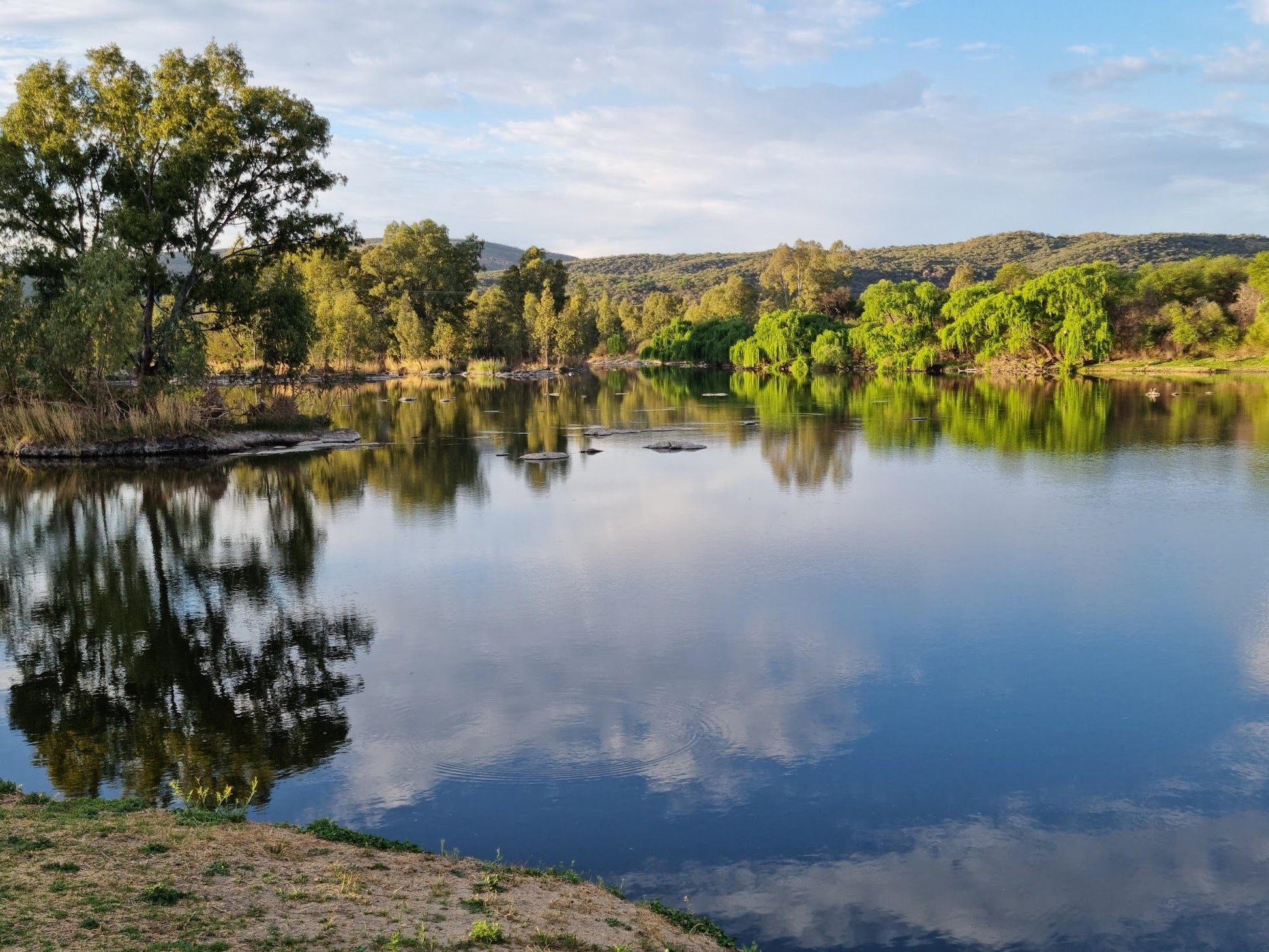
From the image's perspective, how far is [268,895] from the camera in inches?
242

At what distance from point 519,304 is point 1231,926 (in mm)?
107284

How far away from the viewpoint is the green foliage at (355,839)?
7637 mm

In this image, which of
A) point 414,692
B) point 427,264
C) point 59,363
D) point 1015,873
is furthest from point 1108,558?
point 427,264

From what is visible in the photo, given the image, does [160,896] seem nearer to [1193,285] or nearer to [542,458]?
[542,458]

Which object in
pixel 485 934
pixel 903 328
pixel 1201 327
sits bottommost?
pixel 485 934

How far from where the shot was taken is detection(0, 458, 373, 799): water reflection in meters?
9.86

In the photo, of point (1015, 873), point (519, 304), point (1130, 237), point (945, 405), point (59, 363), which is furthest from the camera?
Result: point (1130, 237)

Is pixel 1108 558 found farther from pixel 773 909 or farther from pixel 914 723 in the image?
pixel 773 909

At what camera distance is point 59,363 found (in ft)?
101

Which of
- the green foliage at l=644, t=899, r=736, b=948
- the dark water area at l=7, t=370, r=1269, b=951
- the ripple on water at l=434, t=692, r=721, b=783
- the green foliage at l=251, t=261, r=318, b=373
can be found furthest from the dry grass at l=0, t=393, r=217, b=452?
the green foliage at l=644, t=899, r=736, b=948

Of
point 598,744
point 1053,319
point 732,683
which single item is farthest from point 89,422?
point 1053,319

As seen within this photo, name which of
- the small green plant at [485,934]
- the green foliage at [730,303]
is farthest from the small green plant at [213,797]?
the green foliage at [730,303]

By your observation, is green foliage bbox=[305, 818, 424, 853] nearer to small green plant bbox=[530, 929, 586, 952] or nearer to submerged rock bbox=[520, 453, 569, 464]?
small green plant bbox=[530, 929, 586, 952]

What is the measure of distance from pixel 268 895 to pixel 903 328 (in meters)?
88.4
